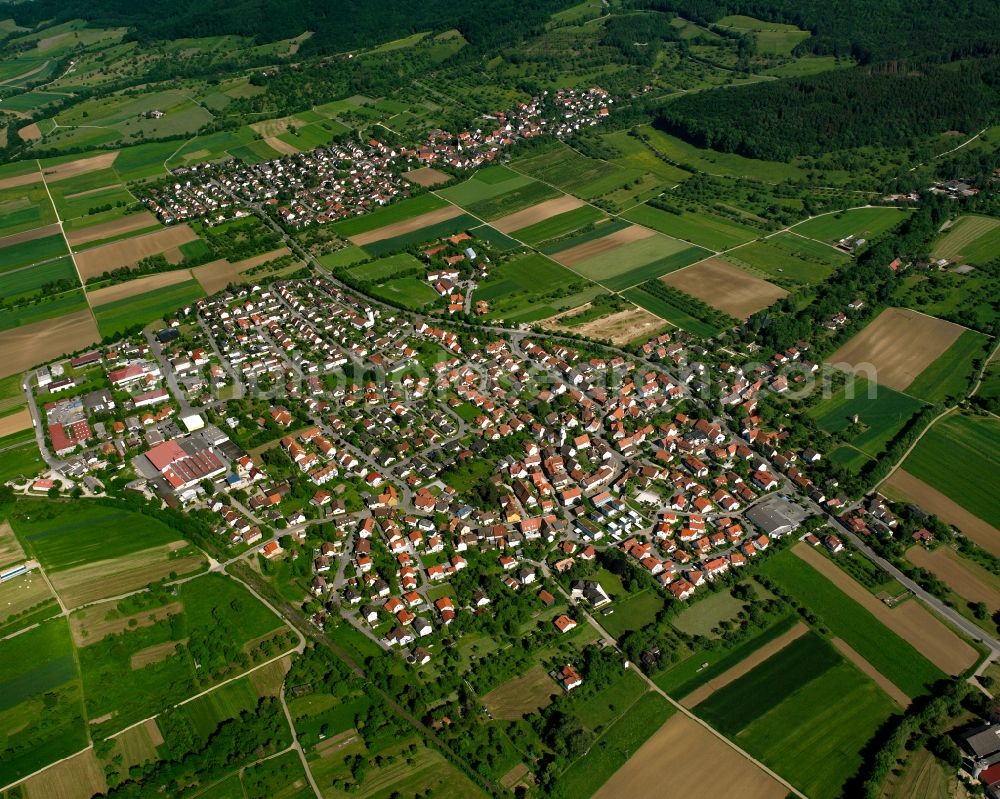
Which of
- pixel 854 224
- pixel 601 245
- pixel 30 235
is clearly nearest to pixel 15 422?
pixel 30 235

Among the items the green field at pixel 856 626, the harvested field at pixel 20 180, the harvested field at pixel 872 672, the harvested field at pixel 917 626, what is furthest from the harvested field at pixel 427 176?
the harvested field at pixel 872 672

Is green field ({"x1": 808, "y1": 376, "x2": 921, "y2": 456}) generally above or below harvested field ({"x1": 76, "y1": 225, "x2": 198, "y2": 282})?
above

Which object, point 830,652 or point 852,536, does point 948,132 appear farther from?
point 830,652

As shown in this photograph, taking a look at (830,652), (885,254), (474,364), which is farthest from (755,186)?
(830,652)

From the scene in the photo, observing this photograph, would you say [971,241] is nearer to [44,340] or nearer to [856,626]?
[856,626]

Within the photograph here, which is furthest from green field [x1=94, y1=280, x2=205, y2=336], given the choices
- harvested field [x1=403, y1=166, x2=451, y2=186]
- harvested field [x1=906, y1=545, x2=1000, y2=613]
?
harvested field [x1=906, y1=545, x2=1000, y2=613]

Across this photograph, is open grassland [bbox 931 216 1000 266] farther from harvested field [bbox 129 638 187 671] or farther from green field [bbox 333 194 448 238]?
harvested field [bbox 129 638 187 671]
